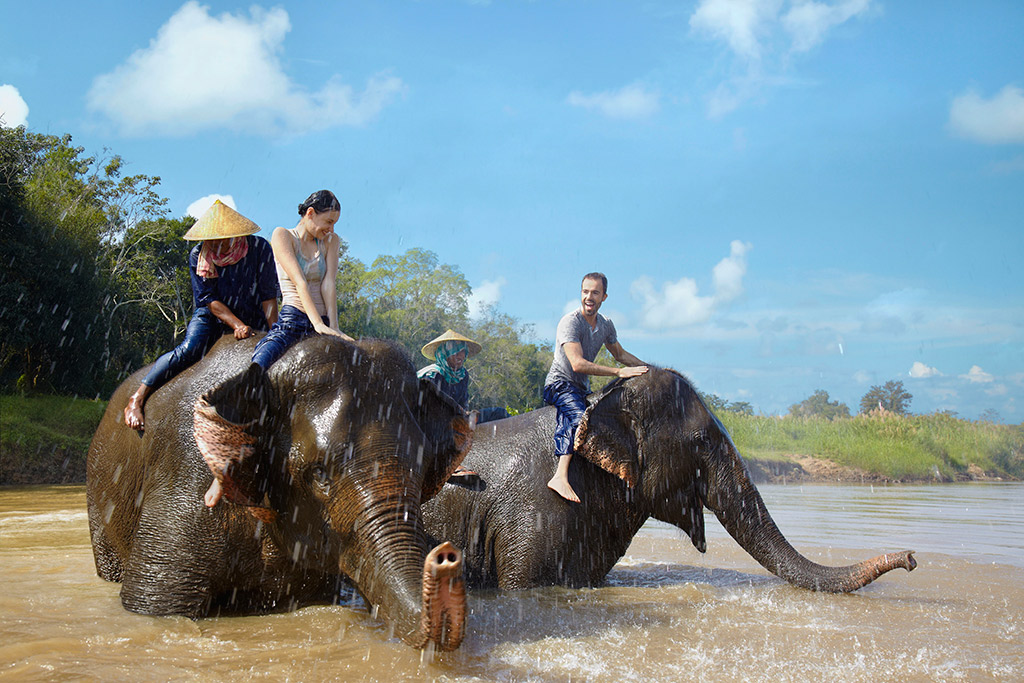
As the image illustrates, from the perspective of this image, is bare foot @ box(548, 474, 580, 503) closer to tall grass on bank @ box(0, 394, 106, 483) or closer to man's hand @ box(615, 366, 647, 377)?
man's hand @ box(615, 366, 647, 377)

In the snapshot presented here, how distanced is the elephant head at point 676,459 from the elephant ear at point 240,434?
2447 millimetres

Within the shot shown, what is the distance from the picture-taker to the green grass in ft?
64.4

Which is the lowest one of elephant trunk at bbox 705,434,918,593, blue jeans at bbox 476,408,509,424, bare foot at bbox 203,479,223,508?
elephant trunk at bbox 705,434,918,593

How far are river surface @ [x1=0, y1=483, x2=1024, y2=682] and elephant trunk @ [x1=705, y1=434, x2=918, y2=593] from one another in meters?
0.14

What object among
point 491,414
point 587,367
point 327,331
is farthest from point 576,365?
point 327,331

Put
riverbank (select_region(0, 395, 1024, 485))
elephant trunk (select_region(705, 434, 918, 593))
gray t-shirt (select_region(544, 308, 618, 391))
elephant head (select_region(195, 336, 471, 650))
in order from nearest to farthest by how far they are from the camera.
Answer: elephant head (select_region(195, 336, 471, 650)), elephant trunk (select_region(705, 434, 918, 593)), gray t-shirt (select_region(544, 308, 618, 391)), riverbank (select_region(0, 395, 1024, 485))

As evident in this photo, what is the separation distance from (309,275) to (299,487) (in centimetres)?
155

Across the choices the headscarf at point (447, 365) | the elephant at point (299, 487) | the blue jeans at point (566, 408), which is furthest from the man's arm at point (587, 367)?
the headscarf at point (447, 365)

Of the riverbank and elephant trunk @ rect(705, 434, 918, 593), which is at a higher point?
the riverbank

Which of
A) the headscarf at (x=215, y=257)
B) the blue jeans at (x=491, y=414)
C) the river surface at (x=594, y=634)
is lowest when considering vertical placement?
the river surface at (x=594, y=634)

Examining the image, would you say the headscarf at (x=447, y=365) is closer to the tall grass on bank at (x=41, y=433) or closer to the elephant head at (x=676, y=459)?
the elephant head at (x=676, y=459)

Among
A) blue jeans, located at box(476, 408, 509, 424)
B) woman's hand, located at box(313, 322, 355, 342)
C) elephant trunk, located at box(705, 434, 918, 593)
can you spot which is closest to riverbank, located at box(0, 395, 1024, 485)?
blue jeans, located at box(476, 408, 509, 424)

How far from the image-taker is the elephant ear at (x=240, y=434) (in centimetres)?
349

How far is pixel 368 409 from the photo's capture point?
3637mm
